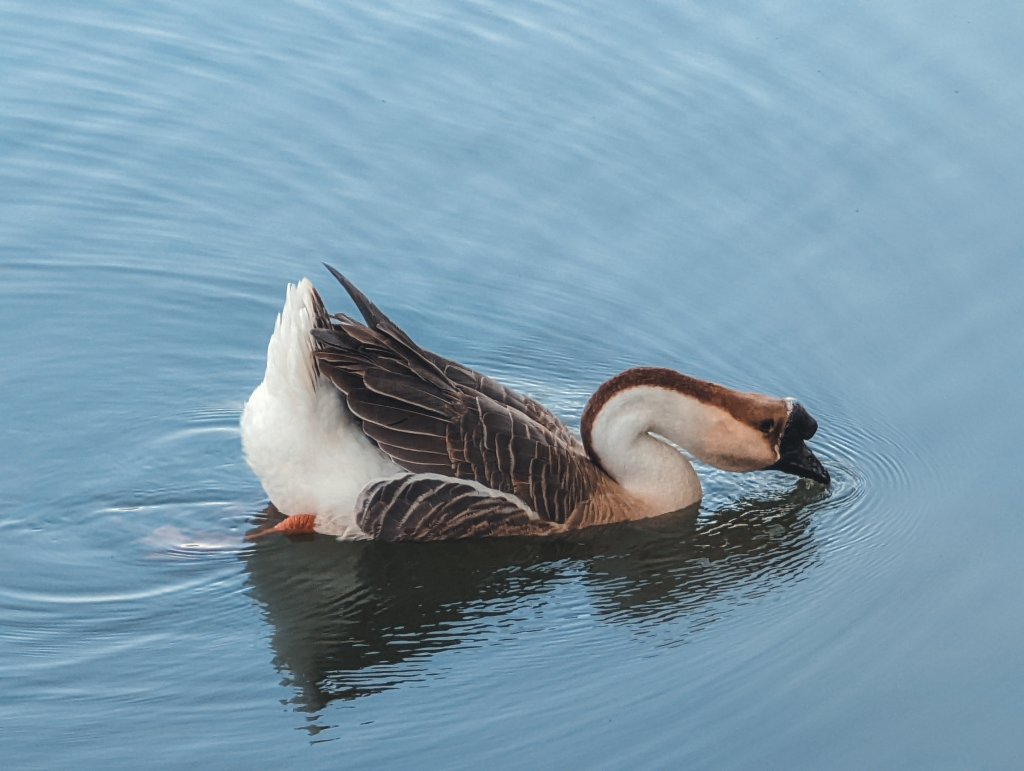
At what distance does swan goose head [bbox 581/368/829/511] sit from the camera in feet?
26.8

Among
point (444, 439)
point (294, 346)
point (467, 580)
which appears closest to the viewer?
point (294, 346)

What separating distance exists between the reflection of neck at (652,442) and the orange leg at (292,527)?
1578 mm

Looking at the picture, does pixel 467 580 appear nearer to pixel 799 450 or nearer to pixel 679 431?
pixel 679 431

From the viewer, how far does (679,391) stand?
322 inches

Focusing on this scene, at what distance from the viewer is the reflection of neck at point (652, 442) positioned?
323 inches

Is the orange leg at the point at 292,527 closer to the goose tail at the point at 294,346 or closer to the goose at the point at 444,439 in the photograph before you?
the goose at the point at 444,439

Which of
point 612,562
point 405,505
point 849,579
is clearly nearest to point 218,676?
point 405,505

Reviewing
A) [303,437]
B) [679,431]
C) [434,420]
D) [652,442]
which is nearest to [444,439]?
[434,420]

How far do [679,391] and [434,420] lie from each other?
4.37 ft

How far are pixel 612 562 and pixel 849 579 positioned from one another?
3.92ft

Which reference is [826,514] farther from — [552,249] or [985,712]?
[552,249]

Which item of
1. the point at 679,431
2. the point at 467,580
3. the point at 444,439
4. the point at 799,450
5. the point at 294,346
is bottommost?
the point at 467,580

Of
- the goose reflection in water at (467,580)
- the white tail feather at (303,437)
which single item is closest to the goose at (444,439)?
the white tail feather at (303,437)

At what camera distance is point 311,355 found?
7.71 metres
